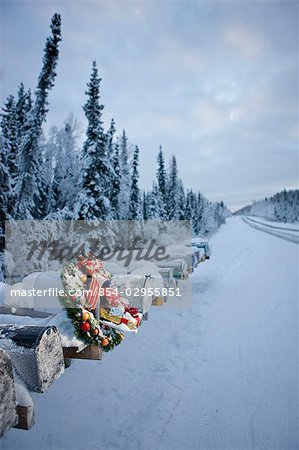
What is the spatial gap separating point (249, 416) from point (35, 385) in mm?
3147

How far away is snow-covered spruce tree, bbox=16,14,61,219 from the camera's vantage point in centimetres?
1230

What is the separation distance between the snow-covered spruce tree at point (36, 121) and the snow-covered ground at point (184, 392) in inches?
350

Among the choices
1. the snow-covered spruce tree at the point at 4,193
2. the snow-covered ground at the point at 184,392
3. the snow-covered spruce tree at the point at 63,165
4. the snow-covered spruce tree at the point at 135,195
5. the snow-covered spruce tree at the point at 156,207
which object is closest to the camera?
the snow-covered ground at the point at 184,392

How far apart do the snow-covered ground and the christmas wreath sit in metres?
1.11

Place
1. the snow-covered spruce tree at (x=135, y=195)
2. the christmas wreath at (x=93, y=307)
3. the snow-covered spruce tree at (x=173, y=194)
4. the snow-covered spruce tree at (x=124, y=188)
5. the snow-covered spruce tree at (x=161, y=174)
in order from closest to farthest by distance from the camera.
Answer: the christmas wreath at (x=93, y=307) → the snow-covered spruce tree at (x=124, y=188) → the snow-covered spruce tree at (x=135, y=195) → the snow-covered spruce tree at (x=161, y=174) → the snow-covered spruce tree at (x=173, y=194)

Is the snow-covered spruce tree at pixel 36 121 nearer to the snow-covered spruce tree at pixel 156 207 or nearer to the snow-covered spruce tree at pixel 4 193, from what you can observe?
the snow-covered spruce tree at pixel 4 193

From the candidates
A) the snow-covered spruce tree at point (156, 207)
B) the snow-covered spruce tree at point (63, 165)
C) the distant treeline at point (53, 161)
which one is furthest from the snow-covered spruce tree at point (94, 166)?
the snow-covered spruce tree at point (156, 207)

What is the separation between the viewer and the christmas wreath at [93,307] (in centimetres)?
360

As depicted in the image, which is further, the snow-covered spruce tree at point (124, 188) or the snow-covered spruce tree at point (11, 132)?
the snow-covered spruce tree at point (124, 188)

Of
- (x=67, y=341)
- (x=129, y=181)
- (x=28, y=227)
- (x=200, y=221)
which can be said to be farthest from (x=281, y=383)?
(x=200, y=221)

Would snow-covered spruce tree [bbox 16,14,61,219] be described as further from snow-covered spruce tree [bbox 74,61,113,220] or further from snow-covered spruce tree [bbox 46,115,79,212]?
snow-covered spruce tree [bbox 46,115,79,212]

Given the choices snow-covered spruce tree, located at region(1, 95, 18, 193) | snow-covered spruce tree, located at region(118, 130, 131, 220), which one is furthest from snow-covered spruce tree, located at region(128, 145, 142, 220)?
snow-covered spruce tree, located at region(1, 95, 18, 193)

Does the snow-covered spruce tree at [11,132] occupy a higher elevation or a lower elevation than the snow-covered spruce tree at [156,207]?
higher

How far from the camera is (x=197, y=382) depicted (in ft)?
16.1
